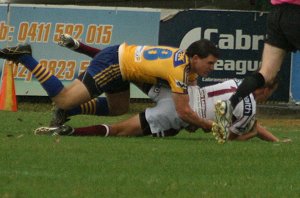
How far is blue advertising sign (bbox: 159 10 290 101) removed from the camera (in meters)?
21.1

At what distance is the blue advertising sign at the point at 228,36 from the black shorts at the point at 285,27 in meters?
11.6

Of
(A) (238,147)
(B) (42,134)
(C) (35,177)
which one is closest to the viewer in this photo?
(C) (35,177)

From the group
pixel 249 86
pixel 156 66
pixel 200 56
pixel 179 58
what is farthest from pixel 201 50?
pixel 249 86

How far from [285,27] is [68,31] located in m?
12.3

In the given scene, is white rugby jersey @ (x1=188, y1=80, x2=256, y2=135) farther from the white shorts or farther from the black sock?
the black sock

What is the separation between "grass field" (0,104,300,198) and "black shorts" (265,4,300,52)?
1.01 meters

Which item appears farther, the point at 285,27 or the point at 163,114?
the point at 163,114

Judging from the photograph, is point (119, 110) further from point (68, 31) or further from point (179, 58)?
point (68, 31)

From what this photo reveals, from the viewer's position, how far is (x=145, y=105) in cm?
2100

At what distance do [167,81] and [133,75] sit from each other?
1.31 feet

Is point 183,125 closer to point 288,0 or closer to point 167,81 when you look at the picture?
point 167,81

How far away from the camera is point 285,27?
9148 millimetres

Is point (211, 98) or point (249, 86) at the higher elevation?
point (249, 86)

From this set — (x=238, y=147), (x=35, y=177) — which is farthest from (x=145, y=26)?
(x=35, y=177)
